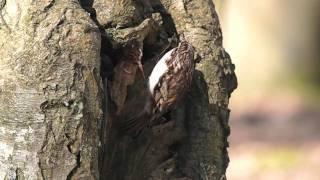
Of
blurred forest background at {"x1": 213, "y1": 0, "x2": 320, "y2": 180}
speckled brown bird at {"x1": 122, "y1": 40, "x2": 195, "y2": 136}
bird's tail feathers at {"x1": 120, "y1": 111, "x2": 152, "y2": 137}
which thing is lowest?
bird's tail feathers at {"x1": 120, "y1": 111, "x2": 152, "y2": 137}

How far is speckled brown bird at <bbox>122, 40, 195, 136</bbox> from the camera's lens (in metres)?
2.56

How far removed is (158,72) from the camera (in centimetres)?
255

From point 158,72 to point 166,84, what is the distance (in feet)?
0.25

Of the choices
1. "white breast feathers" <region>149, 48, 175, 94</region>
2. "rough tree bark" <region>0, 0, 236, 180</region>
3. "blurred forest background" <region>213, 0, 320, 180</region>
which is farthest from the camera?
"blurred forest background" <region>213, 0, 320, 180</region>

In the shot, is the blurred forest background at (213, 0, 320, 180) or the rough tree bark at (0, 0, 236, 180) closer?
the rough tree bark at (0, 0, 236, 180)

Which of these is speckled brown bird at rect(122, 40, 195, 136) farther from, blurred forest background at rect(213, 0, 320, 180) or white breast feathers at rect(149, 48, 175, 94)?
blurred forest background at rect(213, 0, 320, 180)

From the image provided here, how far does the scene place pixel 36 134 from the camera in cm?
229

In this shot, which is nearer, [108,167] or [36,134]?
[36,134]

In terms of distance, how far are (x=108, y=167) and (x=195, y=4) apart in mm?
634

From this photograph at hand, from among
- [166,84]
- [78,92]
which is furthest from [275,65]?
[78,92]

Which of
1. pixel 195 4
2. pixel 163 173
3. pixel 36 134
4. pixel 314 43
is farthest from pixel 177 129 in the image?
pixel 314 43

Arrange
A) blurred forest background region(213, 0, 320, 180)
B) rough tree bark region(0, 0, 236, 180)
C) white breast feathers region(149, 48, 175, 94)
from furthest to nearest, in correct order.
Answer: blurred forest background region(213, 0, 320, 180) < white breast feathers region(149, 48, 175, 94) < rough tree bark region(0, 0, 236, 180)

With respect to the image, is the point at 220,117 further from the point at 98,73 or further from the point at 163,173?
the point at 98,73

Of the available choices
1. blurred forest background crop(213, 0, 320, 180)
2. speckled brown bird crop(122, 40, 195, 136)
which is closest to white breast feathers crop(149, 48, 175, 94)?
speckled brown bird crop(122, 40, 195, 136)
